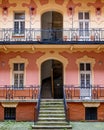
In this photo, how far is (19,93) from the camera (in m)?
21.6

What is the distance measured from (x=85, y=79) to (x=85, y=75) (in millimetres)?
278

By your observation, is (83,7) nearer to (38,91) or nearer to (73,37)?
(73,37)

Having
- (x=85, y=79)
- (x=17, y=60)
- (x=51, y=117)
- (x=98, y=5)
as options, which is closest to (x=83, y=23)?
(x=98, y=5)

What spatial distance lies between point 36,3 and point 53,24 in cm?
337

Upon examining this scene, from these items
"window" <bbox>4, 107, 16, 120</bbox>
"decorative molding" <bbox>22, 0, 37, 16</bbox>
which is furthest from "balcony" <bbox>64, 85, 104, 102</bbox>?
"decorative molding" <bbox>22, 0, 37, 16</bbox>

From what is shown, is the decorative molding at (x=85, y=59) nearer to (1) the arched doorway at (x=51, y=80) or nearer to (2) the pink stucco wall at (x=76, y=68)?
(2) the pink stucco wall at (x=76, y=68)

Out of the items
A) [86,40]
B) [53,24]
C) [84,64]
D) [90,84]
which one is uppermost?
[53,24]

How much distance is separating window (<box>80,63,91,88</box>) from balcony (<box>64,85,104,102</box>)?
0.40 metres

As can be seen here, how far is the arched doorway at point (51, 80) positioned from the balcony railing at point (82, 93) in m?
3.16

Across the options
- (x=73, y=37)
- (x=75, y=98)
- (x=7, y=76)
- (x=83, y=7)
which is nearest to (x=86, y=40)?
(x=73, y=37)

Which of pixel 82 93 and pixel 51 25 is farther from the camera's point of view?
pixel 51 25

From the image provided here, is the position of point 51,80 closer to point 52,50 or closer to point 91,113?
point 52,50

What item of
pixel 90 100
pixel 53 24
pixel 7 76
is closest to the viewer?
pixel 90 100

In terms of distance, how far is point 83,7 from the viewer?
22453 millimetres
